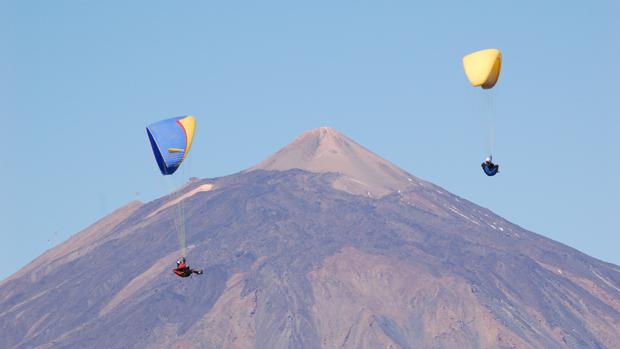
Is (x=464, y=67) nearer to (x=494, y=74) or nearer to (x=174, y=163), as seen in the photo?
(x=494, y=74)

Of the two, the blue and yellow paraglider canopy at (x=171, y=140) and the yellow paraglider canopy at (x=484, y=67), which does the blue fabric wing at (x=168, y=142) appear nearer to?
the blue and yellow paraglider canopy at (x=171, y=140)

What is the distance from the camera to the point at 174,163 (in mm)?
104625

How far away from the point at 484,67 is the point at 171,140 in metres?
21.2

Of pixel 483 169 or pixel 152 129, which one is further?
pixel 152 129

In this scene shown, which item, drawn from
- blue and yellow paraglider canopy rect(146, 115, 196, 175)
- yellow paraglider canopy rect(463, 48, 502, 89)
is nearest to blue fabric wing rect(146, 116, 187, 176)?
blue and yellow paraglider canopy rect(146, 115, 196, 175)

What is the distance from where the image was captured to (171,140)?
106 metres

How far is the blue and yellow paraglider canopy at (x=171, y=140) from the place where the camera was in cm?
10475

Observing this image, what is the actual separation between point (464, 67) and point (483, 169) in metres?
8.52

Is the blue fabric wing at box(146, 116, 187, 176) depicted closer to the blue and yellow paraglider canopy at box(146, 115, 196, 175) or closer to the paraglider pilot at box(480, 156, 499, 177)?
the blue and yellow paraglider canopy at box(146, 115, 196, 175)

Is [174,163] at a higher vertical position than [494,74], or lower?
lower

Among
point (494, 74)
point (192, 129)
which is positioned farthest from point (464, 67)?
point (192, 129)

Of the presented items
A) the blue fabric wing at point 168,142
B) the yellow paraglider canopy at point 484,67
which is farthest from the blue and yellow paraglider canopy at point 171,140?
the yellow paraglider canopy at point 484,67

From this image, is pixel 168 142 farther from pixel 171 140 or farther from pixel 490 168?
pixel 490 168

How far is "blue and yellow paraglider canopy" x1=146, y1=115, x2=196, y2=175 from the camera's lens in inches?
4124
